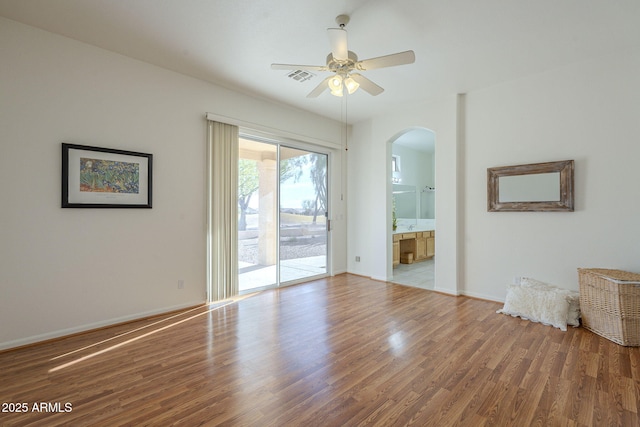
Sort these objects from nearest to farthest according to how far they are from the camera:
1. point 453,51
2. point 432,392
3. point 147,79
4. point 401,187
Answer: point 432,392 < point 453,51 < point 147,79 < point 401,187

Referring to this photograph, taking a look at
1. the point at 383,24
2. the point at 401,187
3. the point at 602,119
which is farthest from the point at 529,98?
the point at 401,187

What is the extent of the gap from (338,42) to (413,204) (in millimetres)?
6558

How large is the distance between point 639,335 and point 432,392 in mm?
2205

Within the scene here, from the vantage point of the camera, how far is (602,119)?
333cm

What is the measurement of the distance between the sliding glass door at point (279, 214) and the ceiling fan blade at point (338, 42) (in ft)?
7.98

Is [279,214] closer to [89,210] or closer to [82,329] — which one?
[89,210]

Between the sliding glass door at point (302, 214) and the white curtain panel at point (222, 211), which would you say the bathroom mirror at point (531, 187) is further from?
the white curtain panel at point (222, 211)

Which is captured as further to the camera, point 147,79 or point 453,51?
point 147,79

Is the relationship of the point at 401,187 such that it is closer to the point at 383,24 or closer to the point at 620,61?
the point at 620,61

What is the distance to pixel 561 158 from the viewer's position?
3.59 meters

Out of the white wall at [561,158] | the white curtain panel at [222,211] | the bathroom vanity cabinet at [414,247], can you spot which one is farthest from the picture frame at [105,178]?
the bathroom vanity cabinet at [414,247]

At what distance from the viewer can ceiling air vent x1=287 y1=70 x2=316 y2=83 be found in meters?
3.64

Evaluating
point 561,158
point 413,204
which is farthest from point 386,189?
point 413,204

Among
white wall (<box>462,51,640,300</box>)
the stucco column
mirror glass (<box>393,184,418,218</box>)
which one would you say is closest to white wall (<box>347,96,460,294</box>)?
white wall (<box>462,51,640,300</box>)
